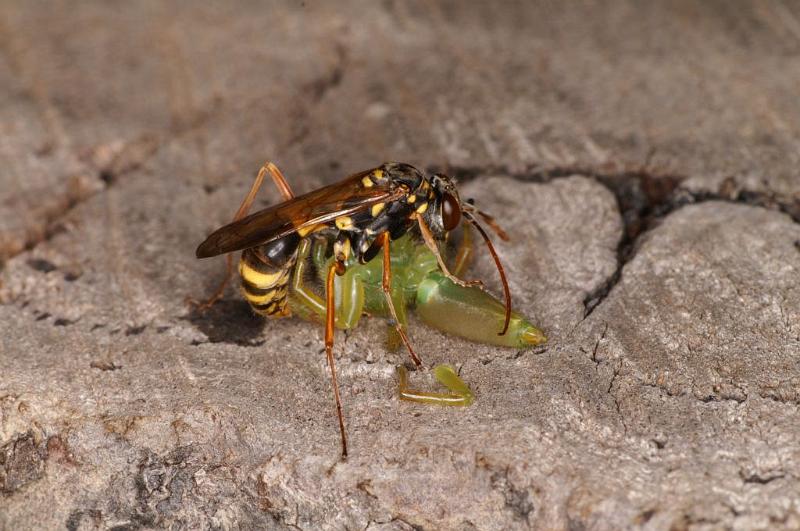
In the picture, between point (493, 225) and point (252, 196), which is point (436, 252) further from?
point (252, 196)

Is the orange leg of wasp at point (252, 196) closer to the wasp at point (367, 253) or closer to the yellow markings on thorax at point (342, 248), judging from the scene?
the wasp at point (367, 253)

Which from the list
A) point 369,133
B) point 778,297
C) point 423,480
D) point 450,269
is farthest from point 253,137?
point 778,297

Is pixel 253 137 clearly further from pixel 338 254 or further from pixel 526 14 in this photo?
pixel 526 14

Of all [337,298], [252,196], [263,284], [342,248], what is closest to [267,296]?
[263,284]

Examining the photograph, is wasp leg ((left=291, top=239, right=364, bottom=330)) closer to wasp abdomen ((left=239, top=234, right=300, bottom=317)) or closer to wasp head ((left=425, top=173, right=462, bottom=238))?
wasp abdomen ((left=239, top=234, right=300, bottom=317))

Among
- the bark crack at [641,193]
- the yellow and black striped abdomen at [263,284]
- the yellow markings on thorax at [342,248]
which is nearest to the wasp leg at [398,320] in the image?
the yellow markings on thorax at [342,248]

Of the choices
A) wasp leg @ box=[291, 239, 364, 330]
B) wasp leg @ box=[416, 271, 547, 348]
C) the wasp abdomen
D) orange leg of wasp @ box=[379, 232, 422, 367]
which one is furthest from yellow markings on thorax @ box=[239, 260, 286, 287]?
wasp leg @ box=[416, 271, 547, 348]
